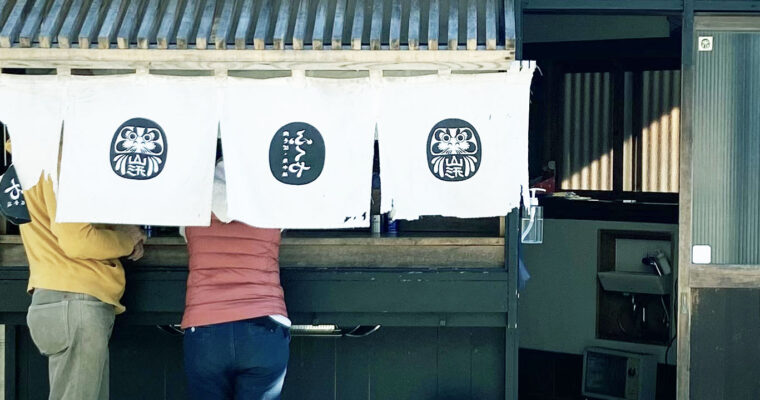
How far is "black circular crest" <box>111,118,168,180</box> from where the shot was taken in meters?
5.98

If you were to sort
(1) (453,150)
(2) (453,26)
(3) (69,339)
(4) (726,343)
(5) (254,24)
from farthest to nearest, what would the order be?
→ (4) (726,343), (5) (254,24), (2) (453,26), (1) (453,150), (3) (69,339)

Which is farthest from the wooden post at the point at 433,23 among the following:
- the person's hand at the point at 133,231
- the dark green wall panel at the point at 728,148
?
the person's hand at the point at 133,231

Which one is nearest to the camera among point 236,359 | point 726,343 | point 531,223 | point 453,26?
point 236,359

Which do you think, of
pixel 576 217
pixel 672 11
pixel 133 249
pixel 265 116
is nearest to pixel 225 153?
pixel 265 116

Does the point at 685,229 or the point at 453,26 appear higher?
the point at 453,26

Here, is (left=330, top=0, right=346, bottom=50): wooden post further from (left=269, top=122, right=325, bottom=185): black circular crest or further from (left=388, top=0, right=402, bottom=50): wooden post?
(left=269, top=122, right=325, bottom=185): black circular crest

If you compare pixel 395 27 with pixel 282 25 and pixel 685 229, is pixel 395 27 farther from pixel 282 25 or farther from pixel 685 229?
pixel 685 229

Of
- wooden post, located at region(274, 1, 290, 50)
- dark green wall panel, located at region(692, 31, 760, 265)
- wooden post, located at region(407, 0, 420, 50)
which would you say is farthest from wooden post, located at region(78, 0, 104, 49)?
dark green wall panel, located at region(692, 31, 760, 265)

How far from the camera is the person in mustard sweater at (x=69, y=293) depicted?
5.96 m

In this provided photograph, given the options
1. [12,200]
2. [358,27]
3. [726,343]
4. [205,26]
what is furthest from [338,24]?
[726,343]

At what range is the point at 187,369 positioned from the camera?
18.9ft

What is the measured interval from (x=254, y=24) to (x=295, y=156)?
0.91m

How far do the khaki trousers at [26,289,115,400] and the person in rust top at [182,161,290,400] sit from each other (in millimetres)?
610

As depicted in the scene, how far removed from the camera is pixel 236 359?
5633mm
